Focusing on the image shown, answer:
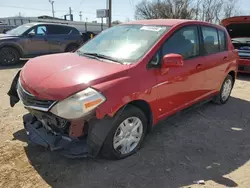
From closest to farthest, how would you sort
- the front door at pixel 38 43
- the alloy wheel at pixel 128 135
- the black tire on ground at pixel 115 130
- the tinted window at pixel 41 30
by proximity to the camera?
1. the black tire on ground at pixel 115 130
2. the alloy wheel at pixel 128 135
3. the front door at pixel 38 43
4. the tinted window at pixel 41 30

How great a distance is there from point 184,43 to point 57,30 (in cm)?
867

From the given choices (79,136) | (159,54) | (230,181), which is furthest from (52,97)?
(230,181)

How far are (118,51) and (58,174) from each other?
175 centimetres

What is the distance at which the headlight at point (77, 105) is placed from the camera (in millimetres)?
2828

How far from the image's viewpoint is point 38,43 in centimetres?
1094

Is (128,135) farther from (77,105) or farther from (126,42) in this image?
(126,42)

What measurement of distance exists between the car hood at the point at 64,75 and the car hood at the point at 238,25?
660 centimetres

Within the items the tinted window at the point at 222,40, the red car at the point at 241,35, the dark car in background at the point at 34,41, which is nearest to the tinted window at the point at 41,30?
the dark car in background at the point at 34,41

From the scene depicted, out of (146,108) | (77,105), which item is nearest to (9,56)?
(146,108)

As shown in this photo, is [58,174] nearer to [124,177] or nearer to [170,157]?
[124,177]

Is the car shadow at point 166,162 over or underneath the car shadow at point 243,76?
over

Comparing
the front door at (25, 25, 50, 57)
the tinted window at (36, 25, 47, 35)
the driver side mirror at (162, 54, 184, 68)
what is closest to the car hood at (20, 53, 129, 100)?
the driver side mirror at (162, 54, 184, 68)

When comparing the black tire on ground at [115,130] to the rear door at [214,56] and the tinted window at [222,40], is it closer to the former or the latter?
the rear door at [214,56]

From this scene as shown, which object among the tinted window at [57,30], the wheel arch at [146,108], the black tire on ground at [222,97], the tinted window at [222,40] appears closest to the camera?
the wheel arch at [146,108]
